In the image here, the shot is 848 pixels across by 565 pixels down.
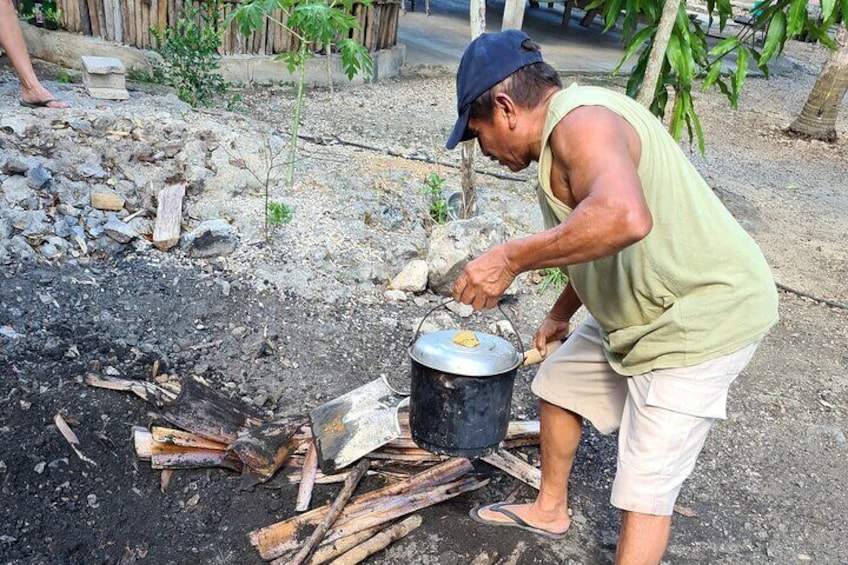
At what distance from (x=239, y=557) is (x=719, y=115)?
10.9 metres

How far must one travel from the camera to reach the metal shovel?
10.2ft

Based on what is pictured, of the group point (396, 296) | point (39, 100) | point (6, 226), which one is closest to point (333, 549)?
point (396, 296)

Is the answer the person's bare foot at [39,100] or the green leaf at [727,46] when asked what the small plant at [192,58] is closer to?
the person's bare foot at [39,100]

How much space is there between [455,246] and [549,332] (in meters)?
1.78

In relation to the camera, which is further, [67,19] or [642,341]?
[67,19]

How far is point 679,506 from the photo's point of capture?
3340 mm

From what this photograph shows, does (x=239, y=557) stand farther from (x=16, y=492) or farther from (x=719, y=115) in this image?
(x=719, y=115)

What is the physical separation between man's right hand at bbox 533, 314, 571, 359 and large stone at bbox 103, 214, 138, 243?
2914 millimetres

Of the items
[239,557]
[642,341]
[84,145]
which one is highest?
[642,341]

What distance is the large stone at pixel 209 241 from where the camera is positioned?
4777mm

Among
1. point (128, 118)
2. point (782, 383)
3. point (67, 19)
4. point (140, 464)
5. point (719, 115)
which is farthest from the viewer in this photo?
point (719, 115)

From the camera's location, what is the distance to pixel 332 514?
2.89m

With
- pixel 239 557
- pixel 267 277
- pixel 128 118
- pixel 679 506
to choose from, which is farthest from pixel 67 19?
pixel 679 506

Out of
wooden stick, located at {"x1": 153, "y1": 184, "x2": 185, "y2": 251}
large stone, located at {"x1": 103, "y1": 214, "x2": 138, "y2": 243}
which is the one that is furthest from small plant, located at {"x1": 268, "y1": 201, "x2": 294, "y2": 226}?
large stone, located at {"x1": 103, "y1": 214, "x2": 138, "y2": 243}
